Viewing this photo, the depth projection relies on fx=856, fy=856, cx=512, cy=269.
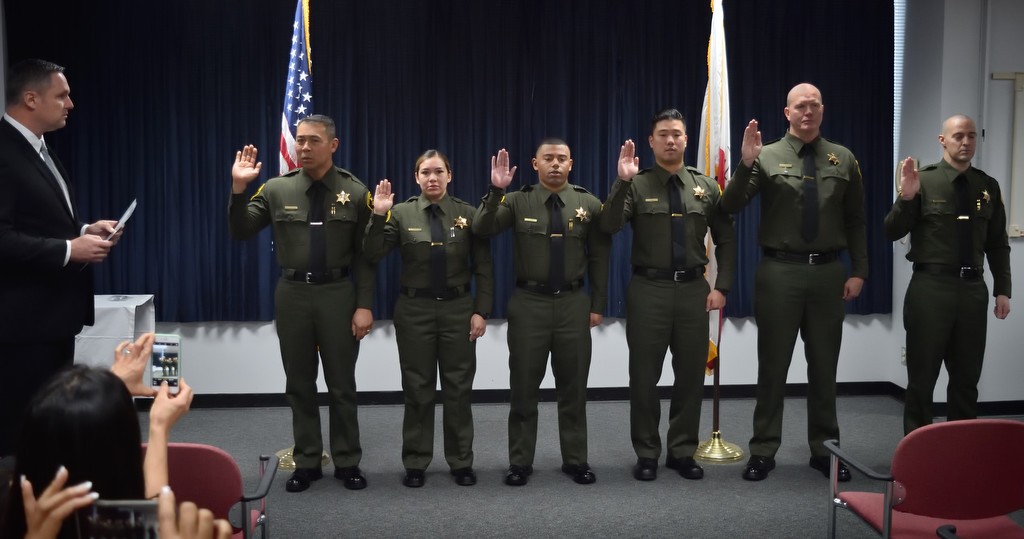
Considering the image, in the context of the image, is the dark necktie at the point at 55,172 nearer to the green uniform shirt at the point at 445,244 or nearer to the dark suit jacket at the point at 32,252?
the dark suit jacket at the point at 32,252

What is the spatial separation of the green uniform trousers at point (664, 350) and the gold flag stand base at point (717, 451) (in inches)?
12.2

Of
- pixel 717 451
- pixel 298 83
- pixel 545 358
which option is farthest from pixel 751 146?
pixel 298 83

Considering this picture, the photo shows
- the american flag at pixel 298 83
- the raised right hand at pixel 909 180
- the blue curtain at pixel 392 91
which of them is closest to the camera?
the raised right hand at pixel 909 180

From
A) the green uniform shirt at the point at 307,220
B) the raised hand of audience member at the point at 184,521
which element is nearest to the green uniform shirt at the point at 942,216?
the green uniform shirt at the point at 307,220

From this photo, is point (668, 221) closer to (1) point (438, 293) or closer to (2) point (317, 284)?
(1) point (438, 293)

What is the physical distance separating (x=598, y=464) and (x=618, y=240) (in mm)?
1846

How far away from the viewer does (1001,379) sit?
18.7 feet

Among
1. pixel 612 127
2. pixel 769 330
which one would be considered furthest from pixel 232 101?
pixel 769 330

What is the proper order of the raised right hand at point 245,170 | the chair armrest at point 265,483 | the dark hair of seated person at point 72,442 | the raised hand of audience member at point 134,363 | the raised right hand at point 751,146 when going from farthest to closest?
1. the raised right hand at point 751,146
2. the raised right hand at point 245,170
3. the chair armrest at point 265,483
4. the raised hand of audience member at point 134,363
5. the dark hair of seated person at point 72,442

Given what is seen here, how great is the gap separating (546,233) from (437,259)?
552 millimetres

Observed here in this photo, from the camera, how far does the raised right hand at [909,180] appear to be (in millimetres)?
4078

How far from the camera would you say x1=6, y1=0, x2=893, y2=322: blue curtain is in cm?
562

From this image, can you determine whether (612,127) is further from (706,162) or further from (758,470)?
(758,470)

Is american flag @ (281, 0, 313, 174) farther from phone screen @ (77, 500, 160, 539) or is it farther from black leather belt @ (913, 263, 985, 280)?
phone screen @ (77, 500, 160, 539)
